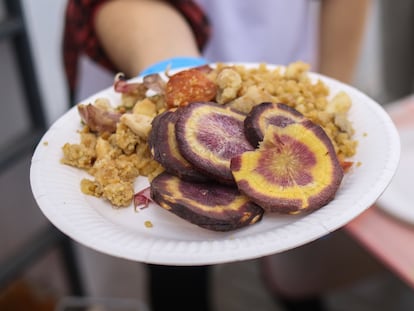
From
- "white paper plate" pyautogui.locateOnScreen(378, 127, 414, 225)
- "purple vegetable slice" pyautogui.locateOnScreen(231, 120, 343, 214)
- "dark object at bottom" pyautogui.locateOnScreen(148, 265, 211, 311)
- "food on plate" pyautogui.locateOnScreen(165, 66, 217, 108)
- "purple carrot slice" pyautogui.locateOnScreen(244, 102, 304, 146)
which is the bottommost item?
"dark object at bottom" pyautogui.locateOnScreen(148, 265, 211, 311)

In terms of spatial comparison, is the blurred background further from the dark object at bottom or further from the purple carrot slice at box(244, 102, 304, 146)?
the purple carrot slice at box(244, 102, 304, 146)

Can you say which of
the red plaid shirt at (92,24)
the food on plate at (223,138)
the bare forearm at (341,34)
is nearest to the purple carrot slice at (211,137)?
the food on plate at (223,138)

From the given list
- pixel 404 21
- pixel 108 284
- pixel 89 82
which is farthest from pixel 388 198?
pixel 404 21

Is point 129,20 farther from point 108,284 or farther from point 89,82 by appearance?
point 108,284

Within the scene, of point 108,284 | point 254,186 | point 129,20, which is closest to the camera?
point 254,186

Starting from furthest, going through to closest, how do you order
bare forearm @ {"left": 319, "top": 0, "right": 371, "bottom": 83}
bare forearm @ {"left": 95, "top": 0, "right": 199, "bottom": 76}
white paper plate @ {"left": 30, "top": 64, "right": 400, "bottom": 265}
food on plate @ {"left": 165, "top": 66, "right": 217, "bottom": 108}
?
bare forearm @ {"left": 319, "top": 0, "right": 371, "bottom": 83}, bare forearm @ {"left": 95, "top": 0, "right": 199, "bottom": 76}, food on plate @ {"left": 165, "top": 66, "right": 217, "bottom": 108}, white paper plate @ {"left": 30, "top": 64, "right": 400, "bottom": 265}

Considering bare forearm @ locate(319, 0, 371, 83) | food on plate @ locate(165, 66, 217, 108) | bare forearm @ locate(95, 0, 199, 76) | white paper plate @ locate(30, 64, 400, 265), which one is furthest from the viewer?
bare forearm @ locate(319, 0, 371, 83)

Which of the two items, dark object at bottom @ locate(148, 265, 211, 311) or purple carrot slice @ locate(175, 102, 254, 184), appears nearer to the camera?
purple carrot slice @ locate(175, 102, 254, 184)

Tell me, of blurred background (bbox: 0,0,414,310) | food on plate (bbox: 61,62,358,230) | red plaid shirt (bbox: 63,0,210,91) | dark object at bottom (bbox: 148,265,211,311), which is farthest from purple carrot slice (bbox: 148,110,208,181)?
dark object at bottom (bbox: 148,265,211,311)

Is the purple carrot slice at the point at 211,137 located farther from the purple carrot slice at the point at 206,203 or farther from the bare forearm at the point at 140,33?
the bare forearm at the point at 140,33
